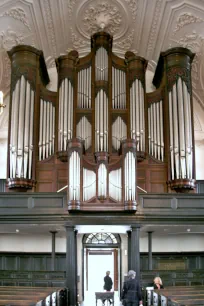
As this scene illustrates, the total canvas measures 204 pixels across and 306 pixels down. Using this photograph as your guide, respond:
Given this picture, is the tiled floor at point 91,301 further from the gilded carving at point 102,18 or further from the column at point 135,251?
the gilded carving at point 102,18

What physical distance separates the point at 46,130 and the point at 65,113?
35.2 inches

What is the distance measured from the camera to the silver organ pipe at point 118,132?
16.3 metres

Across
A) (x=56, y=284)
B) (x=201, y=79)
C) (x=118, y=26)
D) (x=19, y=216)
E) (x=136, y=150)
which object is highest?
(x=118, y=26)

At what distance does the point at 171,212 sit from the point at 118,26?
25.7 ft

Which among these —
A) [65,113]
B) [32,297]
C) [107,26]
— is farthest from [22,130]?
[32,297]

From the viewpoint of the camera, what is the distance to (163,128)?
16.5 metres

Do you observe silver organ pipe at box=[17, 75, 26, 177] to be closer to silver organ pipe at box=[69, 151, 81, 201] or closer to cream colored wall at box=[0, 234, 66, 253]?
silver organ pipe at box=[69, 151, 81, 201]

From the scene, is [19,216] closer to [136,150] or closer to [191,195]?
[136,150]

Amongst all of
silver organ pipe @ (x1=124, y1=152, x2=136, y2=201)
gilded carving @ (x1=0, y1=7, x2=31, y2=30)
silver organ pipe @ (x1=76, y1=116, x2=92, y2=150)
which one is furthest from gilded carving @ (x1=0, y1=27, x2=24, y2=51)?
silver organ pipe @ (x1=124, y1=152, x2=136, y2=201)

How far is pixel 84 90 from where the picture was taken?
1698 cm

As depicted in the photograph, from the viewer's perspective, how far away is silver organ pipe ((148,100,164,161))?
53.6 feet

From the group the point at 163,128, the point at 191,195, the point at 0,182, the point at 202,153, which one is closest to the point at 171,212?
the point at 191,195

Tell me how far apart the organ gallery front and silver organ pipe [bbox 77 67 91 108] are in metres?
0.04

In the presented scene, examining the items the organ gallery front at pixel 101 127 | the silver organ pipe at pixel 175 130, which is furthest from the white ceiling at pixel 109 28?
the silver organ pipe at pixel 175 130
